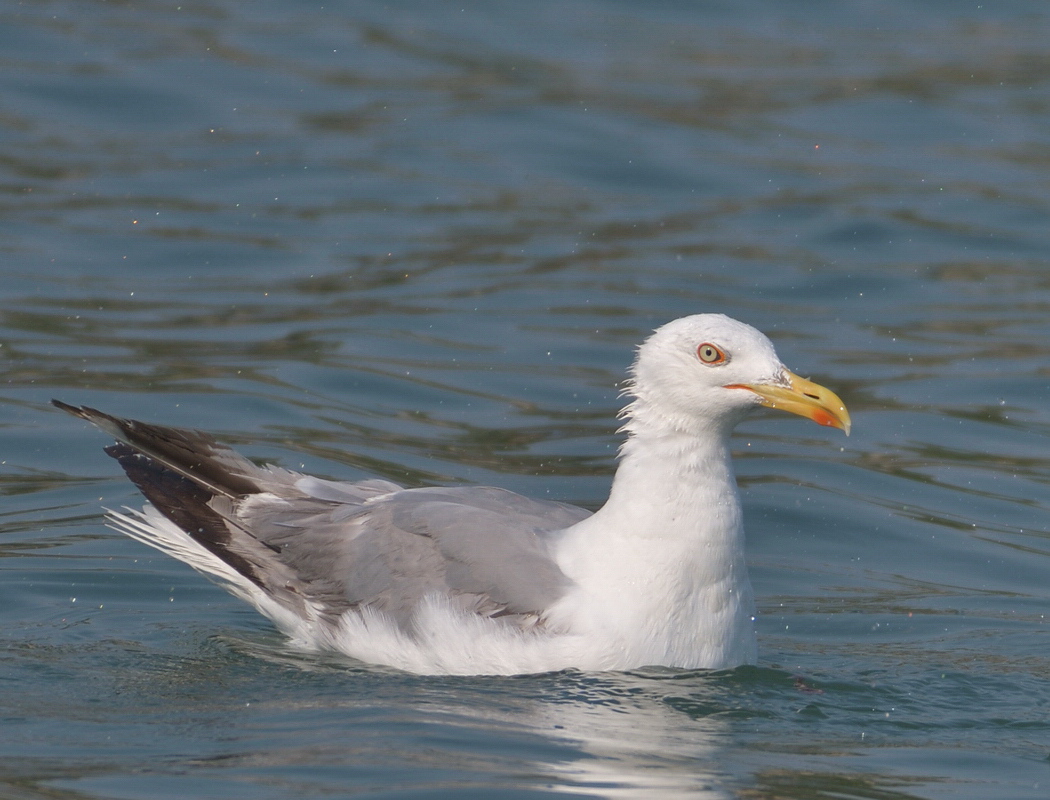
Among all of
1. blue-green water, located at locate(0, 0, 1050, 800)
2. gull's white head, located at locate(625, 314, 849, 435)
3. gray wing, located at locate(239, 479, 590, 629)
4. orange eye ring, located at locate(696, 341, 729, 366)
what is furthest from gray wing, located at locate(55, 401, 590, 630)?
orange eye ring, located at locate(696, 341, 729, 366)

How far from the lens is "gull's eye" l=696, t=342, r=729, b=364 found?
714cm

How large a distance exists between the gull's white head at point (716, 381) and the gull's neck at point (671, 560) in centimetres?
8

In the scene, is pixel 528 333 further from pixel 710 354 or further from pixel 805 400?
pixel 805 400

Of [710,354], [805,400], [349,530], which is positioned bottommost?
[349,530]

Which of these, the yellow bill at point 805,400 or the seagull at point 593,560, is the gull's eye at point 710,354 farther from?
the yellow bill at point 805,400

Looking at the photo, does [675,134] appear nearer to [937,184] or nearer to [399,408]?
[937,184]

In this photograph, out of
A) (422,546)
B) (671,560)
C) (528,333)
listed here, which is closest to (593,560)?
(671,560)

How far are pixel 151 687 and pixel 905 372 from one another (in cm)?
733

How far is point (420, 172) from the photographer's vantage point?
17.7 metres

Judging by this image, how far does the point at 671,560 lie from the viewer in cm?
720

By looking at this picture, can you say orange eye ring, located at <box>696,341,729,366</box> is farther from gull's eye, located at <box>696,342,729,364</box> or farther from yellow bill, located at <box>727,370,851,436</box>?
yellow bill, located at <box>727,370,851,436</box>

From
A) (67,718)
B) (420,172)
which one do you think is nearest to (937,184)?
(420,172)

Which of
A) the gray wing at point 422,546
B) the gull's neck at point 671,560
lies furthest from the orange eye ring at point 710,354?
the gray wing at point 422,546

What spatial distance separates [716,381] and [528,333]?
6593 millimetres
